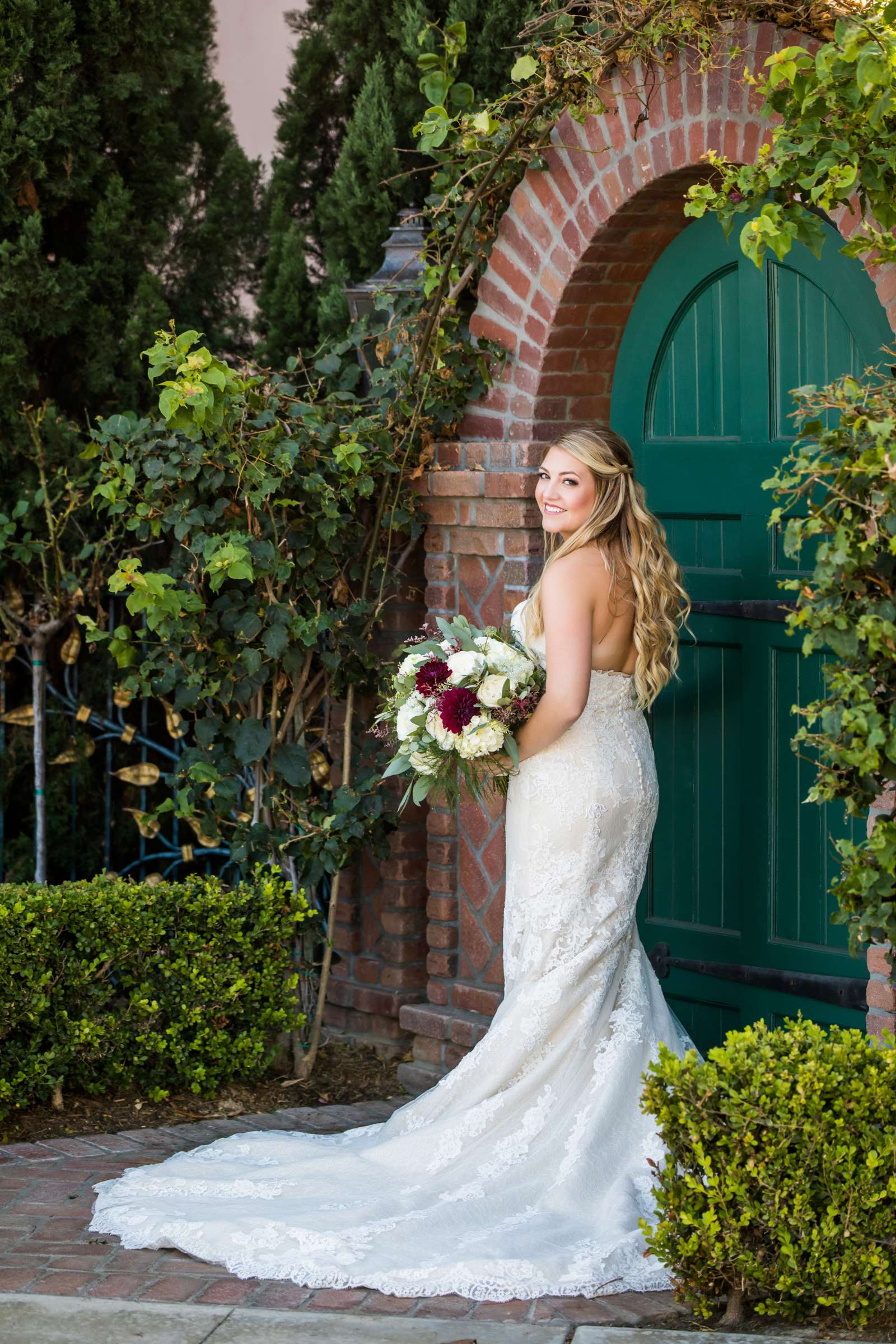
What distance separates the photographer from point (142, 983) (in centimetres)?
529

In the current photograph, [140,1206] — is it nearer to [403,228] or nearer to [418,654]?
[418,654]

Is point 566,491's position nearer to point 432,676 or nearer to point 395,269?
point 432,676

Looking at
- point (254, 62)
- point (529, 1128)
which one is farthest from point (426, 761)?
point (254, 62)

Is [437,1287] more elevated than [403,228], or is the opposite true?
[403,228]

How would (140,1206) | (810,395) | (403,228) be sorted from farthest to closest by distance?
(403,228), (140,1206), (810,395)

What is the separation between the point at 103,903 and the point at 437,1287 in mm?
1941

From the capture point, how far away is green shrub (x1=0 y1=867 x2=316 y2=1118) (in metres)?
5.11

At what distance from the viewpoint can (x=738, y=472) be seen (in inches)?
193

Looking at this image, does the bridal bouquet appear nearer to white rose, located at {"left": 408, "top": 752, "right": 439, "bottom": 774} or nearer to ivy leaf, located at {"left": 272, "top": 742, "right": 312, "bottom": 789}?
white rose, located at {"left": 408, "top": 752, "right": 439, "bottom": 774}

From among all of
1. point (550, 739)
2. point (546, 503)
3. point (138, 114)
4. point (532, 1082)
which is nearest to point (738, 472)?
point (546, 503)

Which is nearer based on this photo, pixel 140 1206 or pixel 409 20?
pixel 140 1206

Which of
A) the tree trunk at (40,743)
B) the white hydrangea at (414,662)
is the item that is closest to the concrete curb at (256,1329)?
the white hydrangea at (414,662)

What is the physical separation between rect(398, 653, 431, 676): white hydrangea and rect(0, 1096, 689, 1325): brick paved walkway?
5.17 feet

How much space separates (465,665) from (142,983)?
5.96 feet
